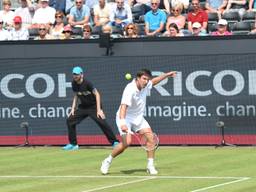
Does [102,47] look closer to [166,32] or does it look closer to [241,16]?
[166,32]

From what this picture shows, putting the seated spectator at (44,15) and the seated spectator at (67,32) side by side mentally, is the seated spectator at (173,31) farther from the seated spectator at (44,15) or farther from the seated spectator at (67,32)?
the seated spectator at (44,15)

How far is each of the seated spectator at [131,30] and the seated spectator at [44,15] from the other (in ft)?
9.50

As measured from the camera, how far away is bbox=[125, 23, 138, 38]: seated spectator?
69.4 ft

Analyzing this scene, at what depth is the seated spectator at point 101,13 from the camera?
2269 cm

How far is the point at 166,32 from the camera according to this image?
70.5ft

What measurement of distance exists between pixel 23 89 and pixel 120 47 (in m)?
2.65

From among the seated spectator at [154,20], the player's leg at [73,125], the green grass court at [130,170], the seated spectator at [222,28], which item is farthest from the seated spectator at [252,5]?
the player's leg at [73,125]

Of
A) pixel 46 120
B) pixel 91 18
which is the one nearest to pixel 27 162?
pixel 46 120

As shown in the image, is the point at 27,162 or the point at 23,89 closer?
the point at 27,162

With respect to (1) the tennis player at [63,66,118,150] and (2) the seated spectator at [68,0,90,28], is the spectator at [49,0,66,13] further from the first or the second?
(1) the tennis player at [63,66,118,150]

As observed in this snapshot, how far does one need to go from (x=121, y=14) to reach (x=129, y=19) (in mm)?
268

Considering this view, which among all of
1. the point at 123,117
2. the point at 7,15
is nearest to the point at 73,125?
the point at 7,15

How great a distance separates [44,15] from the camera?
77.3 feet

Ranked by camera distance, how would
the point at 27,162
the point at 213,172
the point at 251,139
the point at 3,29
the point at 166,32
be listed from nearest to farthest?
1. the point at 213,172
2. the point at 27,162
3. the point at 251,139
4. the point at 166,32
5. the point at 3,29
